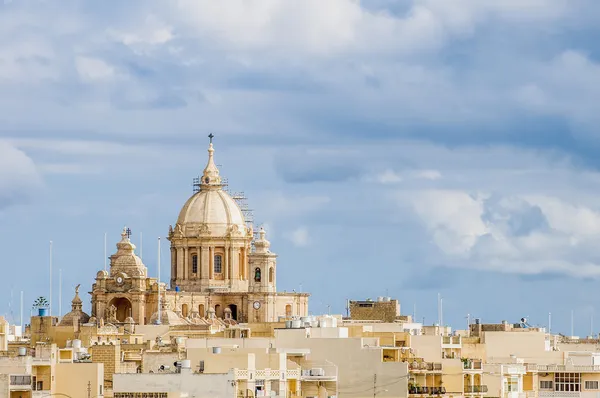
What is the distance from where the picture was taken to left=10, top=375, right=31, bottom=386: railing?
7819 centimetres

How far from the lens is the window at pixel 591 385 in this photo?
106 metres

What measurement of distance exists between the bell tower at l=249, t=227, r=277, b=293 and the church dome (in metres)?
4.62

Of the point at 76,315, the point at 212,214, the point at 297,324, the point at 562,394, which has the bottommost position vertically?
the point at 562,394

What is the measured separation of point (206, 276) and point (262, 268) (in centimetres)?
631

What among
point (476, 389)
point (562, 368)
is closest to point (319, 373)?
point (476, 389)

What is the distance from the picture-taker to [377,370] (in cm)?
9225

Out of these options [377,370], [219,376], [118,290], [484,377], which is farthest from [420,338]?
[118,290]

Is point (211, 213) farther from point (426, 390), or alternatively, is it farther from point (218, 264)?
point (426, 390)

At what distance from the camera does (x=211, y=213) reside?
193875mm

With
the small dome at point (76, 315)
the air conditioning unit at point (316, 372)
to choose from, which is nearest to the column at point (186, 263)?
the small dome at point (76, 315)

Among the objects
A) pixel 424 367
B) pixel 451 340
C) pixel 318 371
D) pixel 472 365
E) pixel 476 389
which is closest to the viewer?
pixel 318 371

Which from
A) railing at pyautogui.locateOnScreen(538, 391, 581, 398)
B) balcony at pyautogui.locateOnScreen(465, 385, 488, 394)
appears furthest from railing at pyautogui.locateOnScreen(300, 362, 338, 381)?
railing at pyautogui.locateOnScreen(538, 391, 581, 398)

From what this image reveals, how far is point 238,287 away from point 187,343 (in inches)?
3639

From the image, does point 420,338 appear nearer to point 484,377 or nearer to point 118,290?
point 484,377
